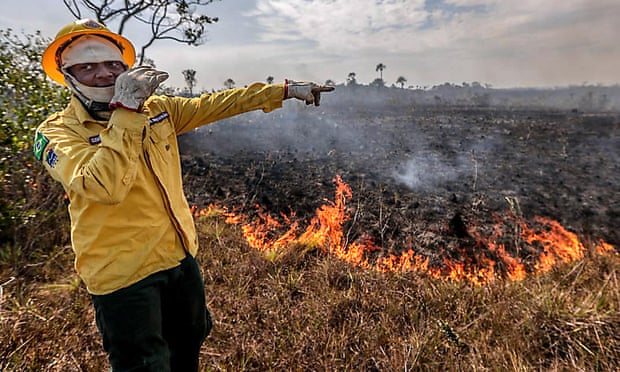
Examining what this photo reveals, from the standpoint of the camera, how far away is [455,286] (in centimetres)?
326

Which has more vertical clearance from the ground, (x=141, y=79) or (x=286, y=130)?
(x=141, y=79)

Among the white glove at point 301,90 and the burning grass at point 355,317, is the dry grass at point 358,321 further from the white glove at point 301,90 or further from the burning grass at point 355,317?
the white glove at point 301,90

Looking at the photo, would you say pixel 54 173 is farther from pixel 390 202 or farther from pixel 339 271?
pixel 390 202

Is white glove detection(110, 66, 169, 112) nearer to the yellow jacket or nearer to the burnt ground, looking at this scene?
the yellow jacket

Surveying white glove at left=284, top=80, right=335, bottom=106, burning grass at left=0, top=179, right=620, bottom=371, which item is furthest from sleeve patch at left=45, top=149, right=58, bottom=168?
burning grass at left=0, top=179, right=620, bottom=371

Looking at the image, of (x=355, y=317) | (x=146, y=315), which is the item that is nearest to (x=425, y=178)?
(x=355, y=317)

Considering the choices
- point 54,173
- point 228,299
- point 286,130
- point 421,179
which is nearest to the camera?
point 54,173

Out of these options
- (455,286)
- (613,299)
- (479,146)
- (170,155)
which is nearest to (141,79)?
(170,155)

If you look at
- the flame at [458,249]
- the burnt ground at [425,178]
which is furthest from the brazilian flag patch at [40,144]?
the flame at [458,249]

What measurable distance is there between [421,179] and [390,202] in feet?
4.53

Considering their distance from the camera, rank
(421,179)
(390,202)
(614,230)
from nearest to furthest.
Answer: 1. (614,230)
2. (390,202)
3. (421,179)

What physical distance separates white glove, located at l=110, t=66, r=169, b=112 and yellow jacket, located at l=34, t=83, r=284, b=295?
0.11ft

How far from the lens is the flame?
3.79 metres

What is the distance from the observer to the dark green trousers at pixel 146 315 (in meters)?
1.55
